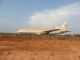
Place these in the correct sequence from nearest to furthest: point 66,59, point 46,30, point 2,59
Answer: point 2,59
point 66,59
point 46,30

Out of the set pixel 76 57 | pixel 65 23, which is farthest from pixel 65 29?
pixel 76 57

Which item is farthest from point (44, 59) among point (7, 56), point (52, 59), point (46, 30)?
point (46, 30)

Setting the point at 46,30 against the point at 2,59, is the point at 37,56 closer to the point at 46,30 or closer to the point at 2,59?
the point at 2,59

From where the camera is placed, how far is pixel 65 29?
103 m

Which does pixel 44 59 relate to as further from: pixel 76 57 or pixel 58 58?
pixel 76 57

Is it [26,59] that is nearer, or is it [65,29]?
[26,59]

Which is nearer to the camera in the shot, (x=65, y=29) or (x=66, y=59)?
(x=66, y=59)

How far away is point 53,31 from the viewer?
4060 inches

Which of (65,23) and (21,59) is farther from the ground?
(65,23)

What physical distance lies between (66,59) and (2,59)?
24.6ft

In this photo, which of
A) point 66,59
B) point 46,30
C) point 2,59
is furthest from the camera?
point 46,30

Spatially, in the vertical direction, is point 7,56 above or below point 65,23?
below

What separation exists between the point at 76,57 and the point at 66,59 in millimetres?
2059

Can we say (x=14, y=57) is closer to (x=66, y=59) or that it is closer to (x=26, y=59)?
(x=26, y=59)
